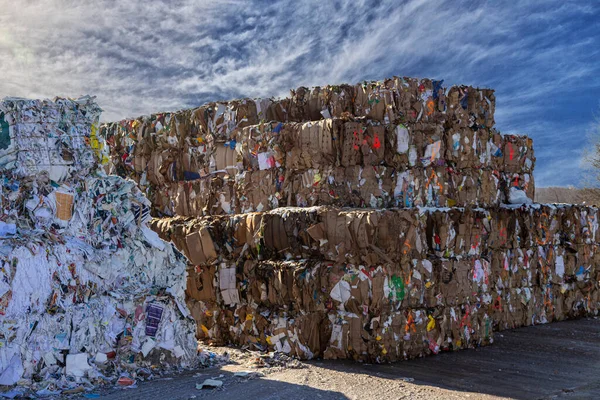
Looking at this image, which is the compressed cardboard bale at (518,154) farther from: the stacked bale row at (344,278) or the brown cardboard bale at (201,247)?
the brown cardboard bale at (201,247)

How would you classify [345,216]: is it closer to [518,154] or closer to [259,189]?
[259,189]

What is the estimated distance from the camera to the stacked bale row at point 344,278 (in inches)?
301

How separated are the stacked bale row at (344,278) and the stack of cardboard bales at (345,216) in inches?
0.7

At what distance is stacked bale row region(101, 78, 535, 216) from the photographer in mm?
8195

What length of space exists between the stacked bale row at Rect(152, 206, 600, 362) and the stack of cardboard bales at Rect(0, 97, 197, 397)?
1331 millimetres

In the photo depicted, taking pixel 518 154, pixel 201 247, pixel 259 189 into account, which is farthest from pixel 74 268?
pixel 518 154

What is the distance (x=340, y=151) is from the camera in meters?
8.17

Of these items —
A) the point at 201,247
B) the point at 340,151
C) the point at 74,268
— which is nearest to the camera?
the point at 74,268

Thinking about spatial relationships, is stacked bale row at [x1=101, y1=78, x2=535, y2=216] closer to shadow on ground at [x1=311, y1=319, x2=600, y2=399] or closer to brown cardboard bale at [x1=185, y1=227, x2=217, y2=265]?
brown cardboard bale at [x1=185, y1=227, x2=217, y2=265]

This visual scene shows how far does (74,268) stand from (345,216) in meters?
3.13

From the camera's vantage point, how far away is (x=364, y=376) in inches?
274

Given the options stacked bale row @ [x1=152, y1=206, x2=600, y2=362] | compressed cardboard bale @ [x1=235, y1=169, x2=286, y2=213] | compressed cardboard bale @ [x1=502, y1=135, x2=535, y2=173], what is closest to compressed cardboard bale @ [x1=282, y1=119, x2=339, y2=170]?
compressed cardboard bale @ [x1=235, y1=169, x2=286, y2=213]

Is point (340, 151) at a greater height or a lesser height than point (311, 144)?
lesser

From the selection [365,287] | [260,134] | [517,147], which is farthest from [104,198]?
[517,147]
